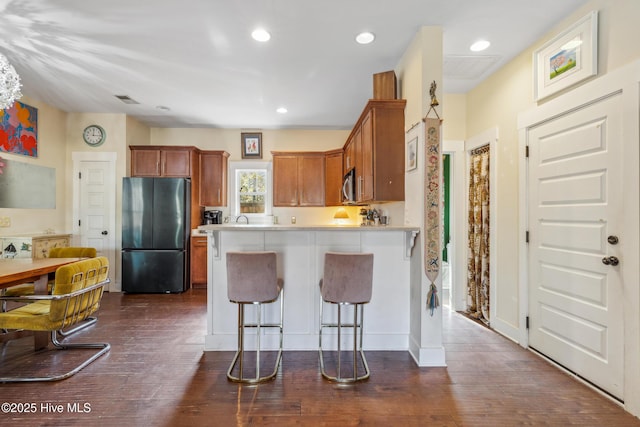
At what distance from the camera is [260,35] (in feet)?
8.32

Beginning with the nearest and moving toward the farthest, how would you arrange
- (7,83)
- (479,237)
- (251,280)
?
(251,280)
(7,83)
(479,237)

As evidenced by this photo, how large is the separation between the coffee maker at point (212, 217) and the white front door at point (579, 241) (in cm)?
455

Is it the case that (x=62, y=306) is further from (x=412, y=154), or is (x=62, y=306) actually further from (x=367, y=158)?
(x=412, y=154)

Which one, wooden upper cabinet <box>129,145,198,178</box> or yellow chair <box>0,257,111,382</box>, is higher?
wooden upper cabinet <box>129,145,198,178</box>

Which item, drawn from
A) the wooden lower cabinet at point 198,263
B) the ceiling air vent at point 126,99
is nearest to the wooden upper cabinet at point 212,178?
the wooden lower cabinet at point 198,263

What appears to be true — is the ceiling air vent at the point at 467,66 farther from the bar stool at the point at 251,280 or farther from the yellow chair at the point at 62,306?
the yellow chair at the point at 62,306

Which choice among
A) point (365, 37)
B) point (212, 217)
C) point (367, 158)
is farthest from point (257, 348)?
point (212, 217)

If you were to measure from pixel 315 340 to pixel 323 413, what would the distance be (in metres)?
0.82

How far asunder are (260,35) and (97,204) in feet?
12.9

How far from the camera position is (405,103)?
8.85 ft

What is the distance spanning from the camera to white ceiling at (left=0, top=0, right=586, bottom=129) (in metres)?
2.21

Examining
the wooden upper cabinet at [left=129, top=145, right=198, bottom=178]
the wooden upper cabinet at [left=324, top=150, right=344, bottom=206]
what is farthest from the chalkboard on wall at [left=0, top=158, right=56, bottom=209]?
the wooden upper cabinet at [left=324, top=150, right=344, bottom=206]

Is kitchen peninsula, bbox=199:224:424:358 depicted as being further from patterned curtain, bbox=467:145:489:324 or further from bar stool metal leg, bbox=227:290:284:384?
patterned curtain, bbox=467:145:489:324

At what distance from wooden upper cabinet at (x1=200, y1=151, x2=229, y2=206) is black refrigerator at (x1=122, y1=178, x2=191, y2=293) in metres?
0.62
